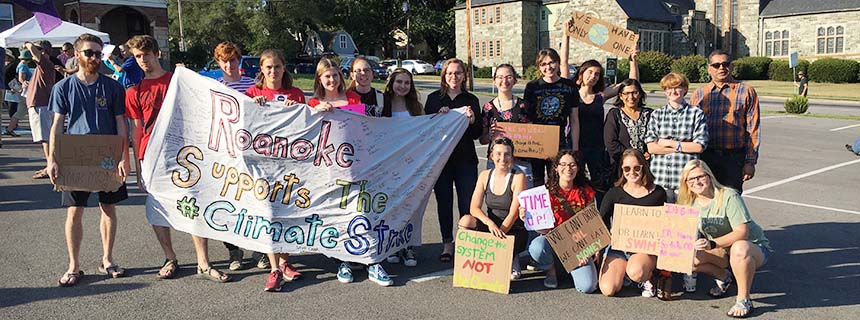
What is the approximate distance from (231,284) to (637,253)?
123 inches

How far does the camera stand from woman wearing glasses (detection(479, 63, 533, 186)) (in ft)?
19.0

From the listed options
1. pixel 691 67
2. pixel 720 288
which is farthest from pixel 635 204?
pixel 691 67

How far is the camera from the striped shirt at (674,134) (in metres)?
5.43

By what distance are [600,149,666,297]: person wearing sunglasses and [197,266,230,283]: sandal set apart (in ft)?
9.61

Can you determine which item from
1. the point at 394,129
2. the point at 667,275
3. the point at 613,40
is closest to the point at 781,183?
the point at 613,40

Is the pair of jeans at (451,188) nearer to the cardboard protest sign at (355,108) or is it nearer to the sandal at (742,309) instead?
the cardboard protest sign at (355,108)

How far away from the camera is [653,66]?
4691 cm

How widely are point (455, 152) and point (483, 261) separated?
1.13 metres

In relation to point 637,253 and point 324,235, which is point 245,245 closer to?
point 324,235

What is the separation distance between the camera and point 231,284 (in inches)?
214

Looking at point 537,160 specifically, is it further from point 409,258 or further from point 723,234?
point 723,234

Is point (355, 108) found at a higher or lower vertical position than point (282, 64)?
lower

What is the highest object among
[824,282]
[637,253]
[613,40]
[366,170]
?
[613,40]

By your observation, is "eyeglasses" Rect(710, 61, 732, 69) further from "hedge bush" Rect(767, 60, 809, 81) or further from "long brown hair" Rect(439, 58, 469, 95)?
"hedge bush" Rect(767, 60, 809, 81)
